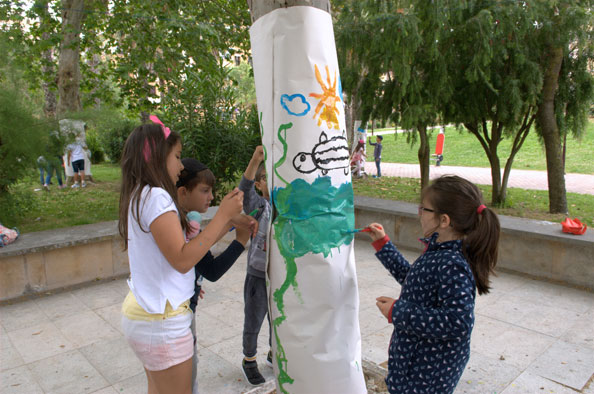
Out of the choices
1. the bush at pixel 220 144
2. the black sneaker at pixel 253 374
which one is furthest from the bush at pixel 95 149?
the black sneaker at pixel 253 374

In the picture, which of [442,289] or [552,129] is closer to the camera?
[442,289]

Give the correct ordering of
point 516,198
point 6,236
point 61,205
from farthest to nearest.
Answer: point 516,198 → point 61,205 → point 6,236

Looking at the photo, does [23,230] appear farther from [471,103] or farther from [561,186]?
[561,186]

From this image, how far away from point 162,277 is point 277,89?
0.86 m

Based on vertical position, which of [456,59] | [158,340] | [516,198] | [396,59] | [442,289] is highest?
[456,59]

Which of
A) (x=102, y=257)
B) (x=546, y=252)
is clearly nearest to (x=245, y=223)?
(x=102, y=257)

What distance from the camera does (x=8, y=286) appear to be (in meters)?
4.25

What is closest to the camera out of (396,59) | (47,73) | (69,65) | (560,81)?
(396,59)

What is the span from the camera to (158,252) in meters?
1.54

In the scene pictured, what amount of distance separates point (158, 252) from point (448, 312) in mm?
1111

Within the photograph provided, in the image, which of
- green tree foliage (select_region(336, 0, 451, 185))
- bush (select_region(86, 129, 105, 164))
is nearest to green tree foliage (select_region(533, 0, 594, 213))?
green tree foliage (select_region(336, 0, 451, 185))

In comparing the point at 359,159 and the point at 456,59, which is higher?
the point at 456,59

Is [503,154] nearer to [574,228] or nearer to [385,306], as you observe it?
[574,228]

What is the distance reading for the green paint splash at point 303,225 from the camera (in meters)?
1.55
